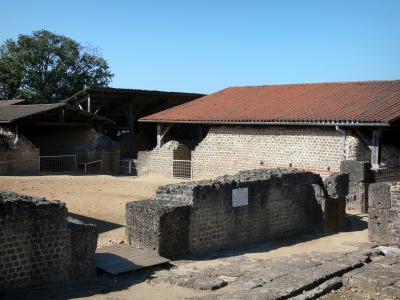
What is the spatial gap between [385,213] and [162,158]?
43.2 feet

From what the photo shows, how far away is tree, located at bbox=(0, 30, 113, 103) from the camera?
4044 cm

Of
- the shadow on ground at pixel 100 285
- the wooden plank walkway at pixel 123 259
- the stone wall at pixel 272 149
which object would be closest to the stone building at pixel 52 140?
the stone wall at pixel 272 149

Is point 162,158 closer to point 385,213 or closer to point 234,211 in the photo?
point 234,211

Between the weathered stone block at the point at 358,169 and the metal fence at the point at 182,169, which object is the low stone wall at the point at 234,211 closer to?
the weathered stone block at the point at 358,169

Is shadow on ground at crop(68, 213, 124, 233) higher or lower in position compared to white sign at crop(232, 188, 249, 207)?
lower

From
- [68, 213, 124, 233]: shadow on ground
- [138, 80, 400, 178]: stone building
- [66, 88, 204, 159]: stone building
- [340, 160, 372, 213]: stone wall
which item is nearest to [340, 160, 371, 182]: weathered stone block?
[340, 160, 372, 213]: stone wall

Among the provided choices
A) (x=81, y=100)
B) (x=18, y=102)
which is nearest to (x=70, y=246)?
(x=81, y=100)

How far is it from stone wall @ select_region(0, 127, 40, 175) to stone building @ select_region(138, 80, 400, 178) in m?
5.10

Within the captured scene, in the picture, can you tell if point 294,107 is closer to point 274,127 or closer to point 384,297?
point 274,127

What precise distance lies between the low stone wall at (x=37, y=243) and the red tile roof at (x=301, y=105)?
11.1 m

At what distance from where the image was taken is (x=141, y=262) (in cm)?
866

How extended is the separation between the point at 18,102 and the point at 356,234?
25169 mm

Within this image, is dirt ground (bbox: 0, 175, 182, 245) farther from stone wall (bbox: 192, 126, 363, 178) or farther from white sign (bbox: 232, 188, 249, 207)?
white sign (bbox: 232, 188, 249, 207)

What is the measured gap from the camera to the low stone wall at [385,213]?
11062 mm
